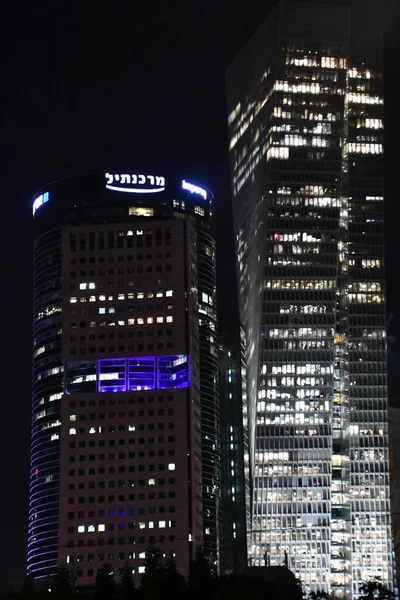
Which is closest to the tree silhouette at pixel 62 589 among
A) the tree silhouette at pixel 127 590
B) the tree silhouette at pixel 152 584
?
the tree silhouette at pixel 127 590

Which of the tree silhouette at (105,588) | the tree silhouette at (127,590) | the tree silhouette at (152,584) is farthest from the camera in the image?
the tree silhouette at (127,590)

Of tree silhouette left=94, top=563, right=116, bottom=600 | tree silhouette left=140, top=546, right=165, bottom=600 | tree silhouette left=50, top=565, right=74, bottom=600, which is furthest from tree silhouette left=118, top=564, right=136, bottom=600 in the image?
tree silhouette left=50, top=565, right=74, bottom=600

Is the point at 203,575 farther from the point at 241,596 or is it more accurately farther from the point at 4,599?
the point at 4,599

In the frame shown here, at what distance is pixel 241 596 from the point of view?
15938 centimetres

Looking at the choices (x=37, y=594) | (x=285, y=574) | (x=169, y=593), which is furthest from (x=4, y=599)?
(x=285, y=574)

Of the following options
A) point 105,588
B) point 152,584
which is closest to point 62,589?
point 105,588

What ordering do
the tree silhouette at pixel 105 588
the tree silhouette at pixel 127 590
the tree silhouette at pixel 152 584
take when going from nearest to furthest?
the tree silhouette at pixel 152 584 → the tree silhouette at pixel 105 588 → the tree silhouette at pixel 127 590

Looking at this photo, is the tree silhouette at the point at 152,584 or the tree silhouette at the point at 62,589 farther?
the tree silhouette at the point at 62,589

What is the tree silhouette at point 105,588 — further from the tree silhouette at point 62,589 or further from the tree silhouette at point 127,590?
the tree silhouette at point 62,589

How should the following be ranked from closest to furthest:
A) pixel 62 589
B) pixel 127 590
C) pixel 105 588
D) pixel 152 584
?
1. pixel 152 584
2. pixel 62 589
3. pixel 105 588
4. pixel 127 590

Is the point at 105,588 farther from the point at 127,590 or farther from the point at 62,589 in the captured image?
the point at 62,589

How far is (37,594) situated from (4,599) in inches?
203

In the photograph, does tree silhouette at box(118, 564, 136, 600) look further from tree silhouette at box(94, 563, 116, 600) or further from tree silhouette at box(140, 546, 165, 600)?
tree silhouette at box(140, 546, 165, 600)

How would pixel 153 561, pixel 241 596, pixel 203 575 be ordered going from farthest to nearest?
pixel 153 561 → pixel 203 575 → pixel 241 596
